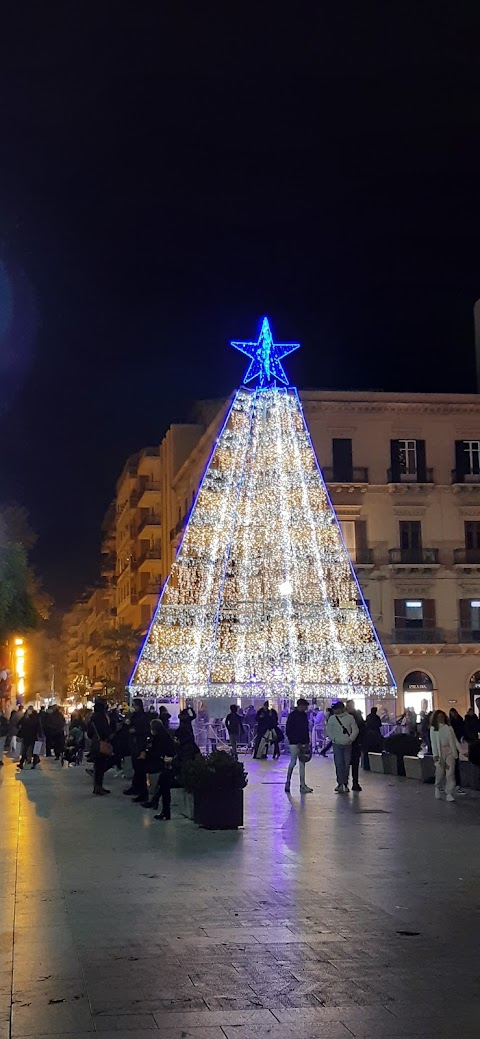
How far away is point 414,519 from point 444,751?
32816 mm

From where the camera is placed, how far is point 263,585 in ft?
116

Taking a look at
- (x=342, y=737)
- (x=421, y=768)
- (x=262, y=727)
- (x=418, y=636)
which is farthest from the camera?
(x=418, y=636)

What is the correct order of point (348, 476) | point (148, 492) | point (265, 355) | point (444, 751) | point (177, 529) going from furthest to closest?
1. point (148, 492)
2. point (177, 529)
3. point (348, 476)
4. point (265, 355)
5. point (444, 751)

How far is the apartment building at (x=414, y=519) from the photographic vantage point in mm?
47062

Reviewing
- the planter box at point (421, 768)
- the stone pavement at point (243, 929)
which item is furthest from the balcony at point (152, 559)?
the stone pavement at point (243, 929)

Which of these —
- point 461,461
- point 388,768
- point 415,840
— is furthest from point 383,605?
point 415,840

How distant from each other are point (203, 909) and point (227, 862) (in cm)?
236

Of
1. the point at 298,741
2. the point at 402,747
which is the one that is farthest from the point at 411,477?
the point at 298,741

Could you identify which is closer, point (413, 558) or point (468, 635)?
point (468, 635)

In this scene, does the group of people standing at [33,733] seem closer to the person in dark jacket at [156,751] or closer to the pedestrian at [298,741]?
the pedestrian at [298,741]

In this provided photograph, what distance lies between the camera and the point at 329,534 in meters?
36.7

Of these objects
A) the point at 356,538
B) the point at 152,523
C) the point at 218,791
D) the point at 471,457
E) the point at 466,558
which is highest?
the point at 152,523

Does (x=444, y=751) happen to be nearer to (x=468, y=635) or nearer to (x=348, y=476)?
(x=468, y=635)

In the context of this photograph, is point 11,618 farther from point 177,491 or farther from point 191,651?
point 177,491
